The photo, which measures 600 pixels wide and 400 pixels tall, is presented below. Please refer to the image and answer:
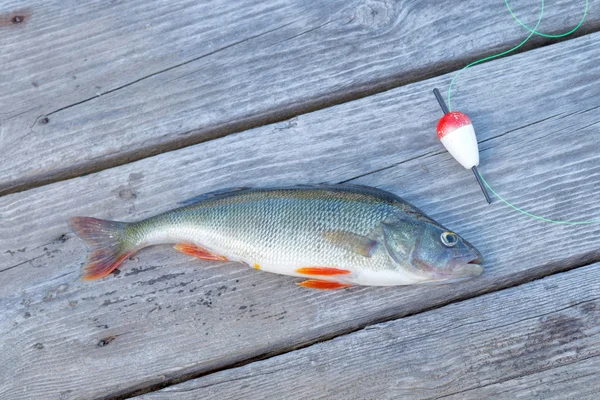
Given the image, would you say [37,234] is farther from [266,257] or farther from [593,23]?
[593,23]

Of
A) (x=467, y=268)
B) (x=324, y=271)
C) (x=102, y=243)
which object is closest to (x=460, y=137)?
(x=467, y=268)

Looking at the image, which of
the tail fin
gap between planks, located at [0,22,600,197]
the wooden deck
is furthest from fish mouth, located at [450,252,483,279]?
the tail fin

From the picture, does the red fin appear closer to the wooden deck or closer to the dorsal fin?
the wooden deck

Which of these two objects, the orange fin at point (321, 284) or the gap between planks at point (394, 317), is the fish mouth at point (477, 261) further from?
the orange fin at point (321, 284)

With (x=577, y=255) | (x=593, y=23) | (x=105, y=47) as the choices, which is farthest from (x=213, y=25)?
(x=577, y=255)

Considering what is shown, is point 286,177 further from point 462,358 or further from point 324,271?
point 462,358

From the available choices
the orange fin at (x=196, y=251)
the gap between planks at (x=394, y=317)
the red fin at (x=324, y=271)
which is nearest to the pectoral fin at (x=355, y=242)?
the red fin at (x=324, y=271)
